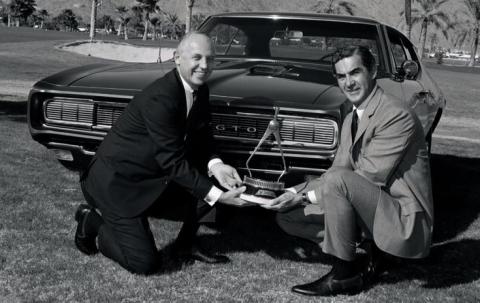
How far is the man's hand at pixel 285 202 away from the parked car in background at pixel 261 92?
21.0 inches

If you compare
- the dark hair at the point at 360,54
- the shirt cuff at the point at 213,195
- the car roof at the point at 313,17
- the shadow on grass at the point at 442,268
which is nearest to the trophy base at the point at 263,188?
the shirt cuff at the point at 213,195

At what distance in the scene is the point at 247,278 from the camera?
3850 mm

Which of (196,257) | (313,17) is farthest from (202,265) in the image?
(313,17)

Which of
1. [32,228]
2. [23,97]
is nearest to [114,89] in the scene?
[32,228]

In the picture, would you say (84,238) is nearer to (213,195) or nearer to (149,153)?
(149,153)

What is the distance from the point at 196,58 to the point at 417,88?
253 cm

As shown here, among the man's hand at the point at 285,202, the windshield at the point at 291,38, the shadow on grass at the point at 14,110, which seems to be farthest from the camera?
the shadow on grass at the point at 14,110

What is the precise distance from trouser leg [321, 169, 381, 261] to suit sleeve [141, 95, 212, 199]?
2.18 feet

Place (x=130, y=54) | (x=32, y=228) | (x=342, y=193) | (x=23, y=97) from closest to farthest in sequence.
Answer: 1. (x=342, y=193)
2. (x=32, y=228)
3. (x=23, y=97)
4. (x=130, y=54)

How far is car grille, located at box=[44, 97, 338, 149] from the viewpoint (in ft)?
13.8

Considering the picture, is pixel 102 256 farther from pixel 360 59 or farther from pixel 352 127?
pixel 360 59

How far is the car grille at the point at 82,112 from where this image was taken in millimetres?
4570

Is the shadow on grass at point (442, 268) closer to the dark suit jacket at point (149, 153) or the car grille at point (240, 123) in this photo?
the car grille at point (240, 123)

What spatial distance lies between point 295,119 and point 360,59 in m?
0.87
